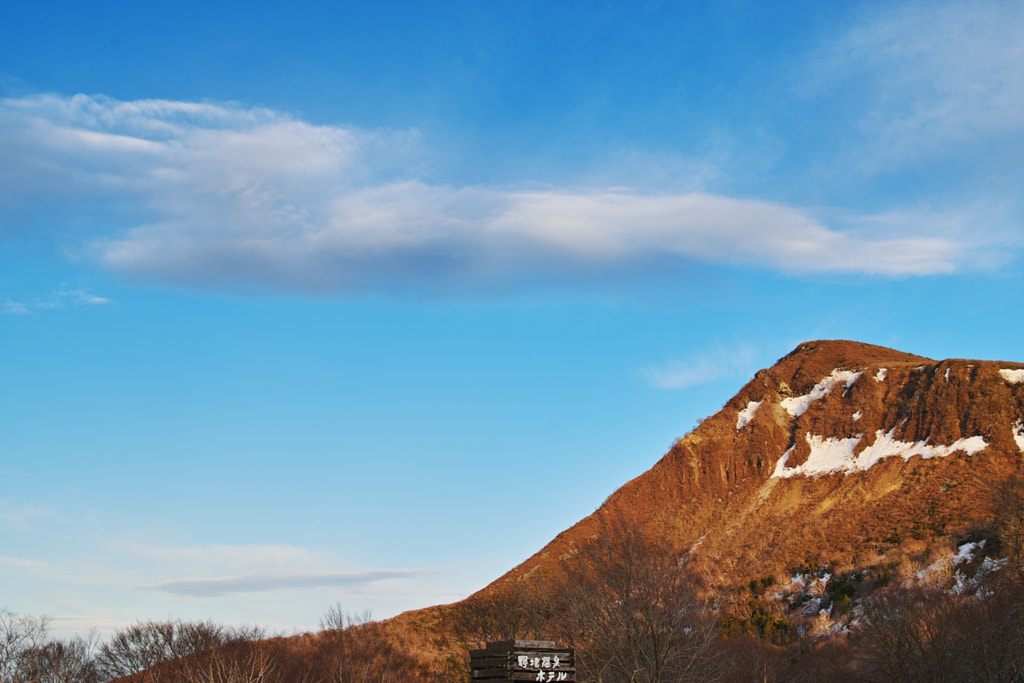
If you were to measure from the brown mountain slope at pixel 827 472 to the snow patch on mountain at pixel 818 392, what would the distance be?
212 mm

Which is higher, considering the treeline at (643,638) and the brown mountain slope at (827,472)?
the brown mountain slope at (827,472)

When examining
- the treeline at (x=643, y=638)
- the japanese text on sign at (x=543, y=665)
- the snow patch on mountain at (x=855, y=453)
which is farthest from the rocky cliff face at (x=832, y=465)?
the japanese text on sign at (x=543, y=665)

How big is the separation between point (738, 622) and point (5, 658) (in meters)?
45.8

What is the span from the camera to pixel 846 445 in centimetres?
7831

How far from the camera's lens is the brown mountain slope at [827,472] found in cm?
6262

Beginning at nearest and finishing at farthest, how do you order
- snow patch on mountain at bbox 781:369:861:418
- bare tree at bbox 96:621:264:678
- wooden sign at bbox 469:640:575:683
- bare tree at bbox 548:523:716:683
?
1. wooden sign at bbox 469:640:575:683
2. bare tree at bbox 548:523:716:683
3. bare tree at bbox 96:621:264:678
4. snow patch on mountain at bbox 781:369:861:418

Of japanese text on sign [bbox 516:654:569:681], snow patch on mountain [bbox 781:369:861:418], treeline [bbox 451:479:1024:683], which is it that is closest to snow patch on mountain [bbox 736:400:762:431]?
snow patch on mountain [bbox 781:369:861:418]

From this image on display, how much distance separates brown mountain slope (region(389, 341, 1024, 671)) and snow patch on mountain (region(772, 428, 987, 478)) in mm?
151

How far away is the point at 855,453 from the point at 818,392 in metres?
12.9

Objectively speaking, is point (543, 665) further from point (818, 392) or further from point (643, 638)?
point (818, 392)

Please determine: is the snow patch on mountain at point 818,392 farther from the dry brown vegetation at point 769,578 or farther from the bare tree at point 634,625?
the bare tree at point 634,625

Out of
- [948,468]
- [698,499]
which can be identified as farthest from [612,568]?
[698,499]

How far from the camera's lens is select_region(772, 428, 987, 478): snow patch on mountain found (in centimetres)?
6856

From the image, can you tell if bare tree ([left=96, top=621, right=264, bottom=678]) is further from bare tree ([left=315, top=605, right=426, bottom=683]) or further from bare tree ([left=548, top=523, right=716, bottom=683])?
bare tree ([left=548, top=523, right=716, bottom=683])
